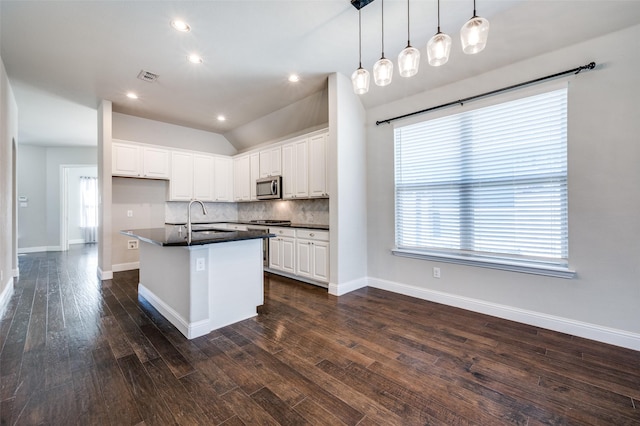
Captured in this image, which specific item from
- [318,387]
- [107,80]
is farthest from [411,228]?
[107,80]

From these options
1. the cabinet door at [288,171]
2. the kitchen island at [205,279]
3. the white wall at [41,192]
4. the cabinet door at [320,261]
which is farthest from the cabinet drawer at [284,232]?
the white wall at [41,192]

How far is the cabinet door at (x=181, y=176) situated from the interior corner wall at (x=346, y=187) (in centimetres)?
326

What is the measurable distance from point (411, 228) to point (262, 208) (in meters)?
3.47

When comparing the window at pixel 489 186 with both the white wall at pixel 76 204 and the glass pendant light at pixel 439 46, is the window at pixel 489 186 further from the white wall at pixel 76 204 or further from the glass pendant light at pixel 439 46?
the white wall at pixel 76 204

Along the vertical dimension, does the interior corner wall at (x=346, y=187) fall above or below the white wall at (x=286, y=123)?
below

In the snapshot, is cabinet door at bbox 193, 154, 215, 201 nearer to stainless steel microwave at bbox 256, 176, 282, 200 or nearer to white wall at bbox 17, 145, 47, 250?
stainless steel microwave at bbox 256, 176, 282, 200

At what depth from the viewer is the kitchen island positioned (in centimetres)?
248

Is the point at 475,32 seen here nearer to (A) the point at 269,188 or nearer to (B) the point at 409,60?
(B) the point at 409,60

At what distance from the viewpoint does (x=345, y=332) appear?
2562mm

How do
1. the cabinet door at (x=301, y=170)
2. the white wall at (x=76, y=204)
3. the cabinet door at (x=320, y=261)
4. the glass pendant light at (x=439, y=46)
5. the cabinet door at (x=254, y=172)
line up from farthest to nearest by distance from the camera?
1. the white wall at (x=76, y=204)
2. the cabinet door at (x=254, y=172)
3. the cabinet door at (x=301, y=170)
4. the cabinet door at (x=320, y=261)
5. the glass pendant light at (x=439, y=46)

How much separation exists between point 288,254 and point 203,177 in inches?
109

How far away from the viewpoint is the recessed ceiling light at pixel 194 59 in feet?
10.4


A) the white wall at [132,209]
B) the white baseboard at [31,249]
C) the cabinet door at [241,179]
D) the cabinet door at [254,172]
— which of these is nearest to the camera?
the white wall at [132,209]

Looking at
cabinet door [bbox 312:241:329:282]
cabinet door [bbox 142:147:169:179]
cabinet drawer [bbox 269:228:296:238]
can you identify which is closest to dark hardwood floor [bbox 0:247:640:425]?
cabinet door [bbox 312:241:329:282]
